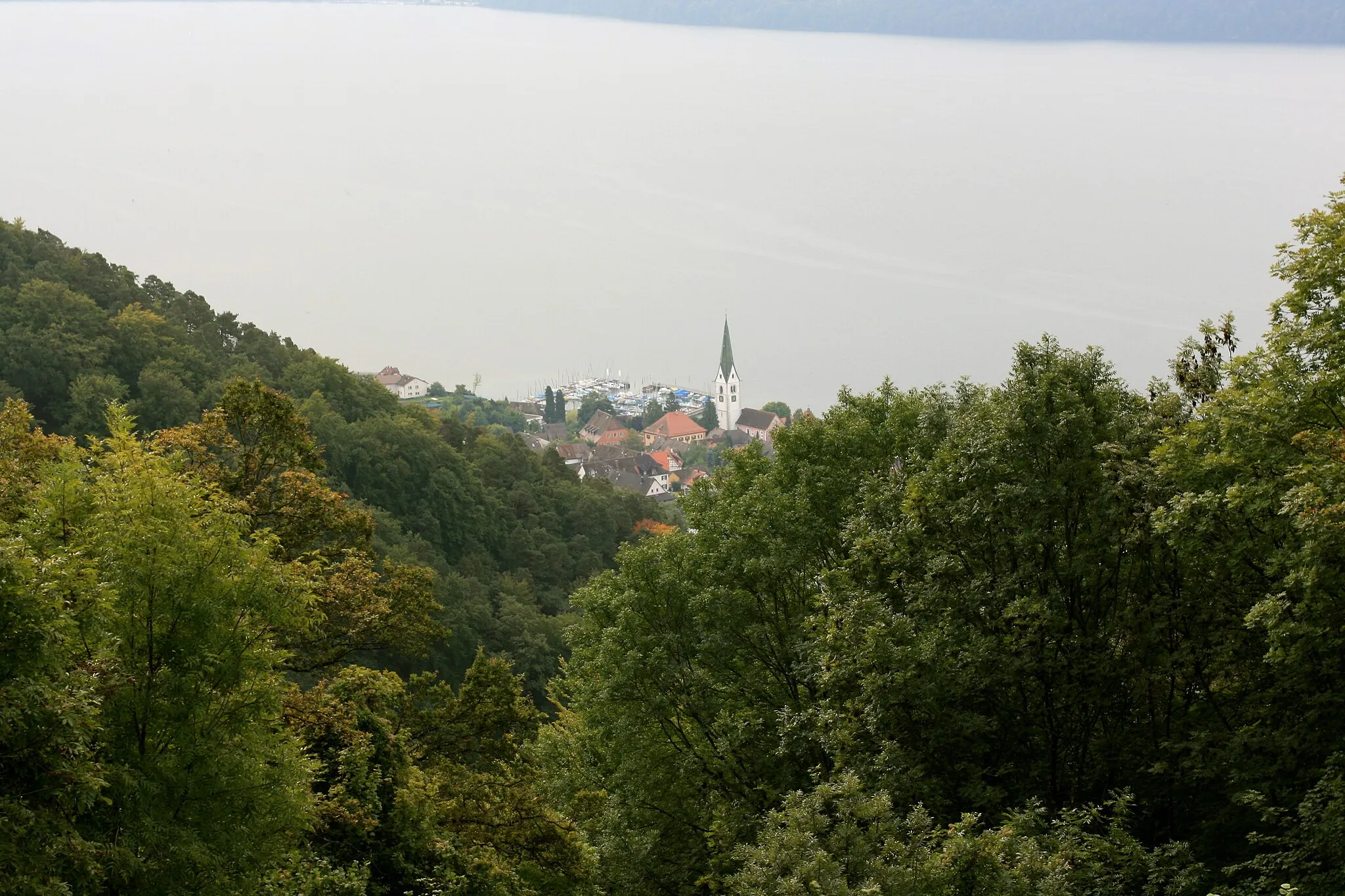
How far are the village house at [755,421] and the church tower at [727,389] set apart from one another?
1741 millimetres

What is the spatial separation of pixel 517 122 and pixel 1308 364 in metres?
151

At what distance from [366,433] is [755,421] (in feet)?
240

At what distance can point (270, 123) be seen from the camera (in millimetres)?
144500

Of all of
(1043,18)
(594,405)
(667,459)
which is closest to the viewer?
(667,459)

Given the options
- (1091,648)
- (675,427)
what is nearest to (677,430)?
(675,427)

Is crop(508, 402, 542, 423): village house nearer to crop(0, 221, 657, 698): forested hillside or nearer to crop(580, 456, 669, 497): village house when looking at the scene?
crop(580, 456, 669, 497): village house

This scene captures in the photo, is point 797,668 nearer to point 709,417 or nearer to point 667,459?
point 667,459

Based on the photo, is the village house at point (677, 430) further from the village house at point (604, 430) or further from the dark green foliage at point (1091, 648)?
the dark green foliage at point (1091, 648)

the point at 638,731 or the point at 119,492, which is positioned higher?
the point at 119,492

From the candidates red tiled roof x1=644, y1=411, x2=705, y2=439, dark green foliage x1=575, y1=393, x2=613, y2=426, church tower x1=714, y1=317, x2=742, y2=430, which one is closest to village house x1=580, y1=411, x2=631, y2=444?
dark green foliage x1=575, y1=393, x2=613, y2=426

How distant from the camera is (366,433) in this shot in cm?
4038

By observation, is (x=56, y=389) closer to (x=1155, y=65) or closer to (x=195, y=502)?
(x=195, y=502)

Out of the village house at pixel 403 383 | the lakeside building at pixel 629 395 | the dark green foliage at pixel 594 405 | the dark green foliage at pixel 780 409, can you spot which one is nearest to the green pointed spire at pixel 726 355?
the lakeside building at pixel 629 395

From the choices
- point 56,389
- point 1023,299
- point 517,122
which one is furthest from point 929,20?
point 56,389
